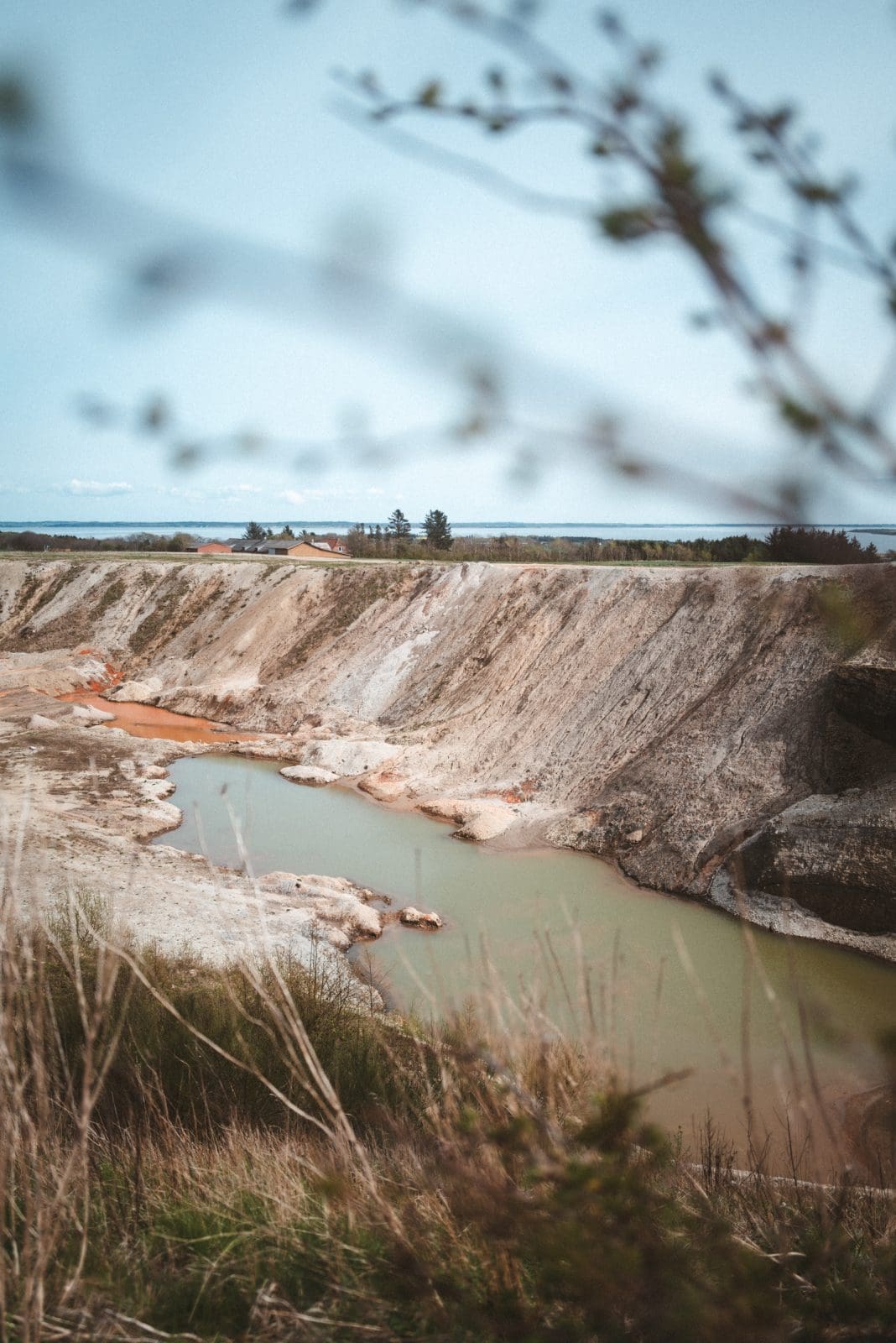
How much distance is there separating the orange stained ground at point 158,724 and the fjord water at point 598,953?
209 inches

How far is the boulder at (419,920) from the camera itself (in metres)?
10.8

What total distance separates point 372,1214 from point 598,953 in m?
6.99

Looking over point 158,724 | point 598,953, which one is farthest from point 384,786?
point 158,724

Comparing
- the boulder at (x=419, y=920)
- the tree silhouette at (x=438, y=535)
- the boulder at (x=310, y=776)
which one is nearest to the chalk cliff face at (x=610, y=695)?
the boulder at (x=310, y=776)

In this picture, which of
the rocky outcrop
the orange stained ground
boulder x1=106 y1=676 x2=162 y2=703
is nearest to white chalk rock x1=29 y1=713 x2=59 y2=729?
the orange stained ground

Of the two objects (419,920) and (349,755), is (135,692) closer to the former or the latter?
(349,755)

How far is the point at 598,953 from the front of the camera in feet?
31.4

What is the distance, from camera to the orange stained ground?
2152 cm

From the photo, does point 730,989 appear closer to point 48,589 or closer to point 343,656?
point 343,656

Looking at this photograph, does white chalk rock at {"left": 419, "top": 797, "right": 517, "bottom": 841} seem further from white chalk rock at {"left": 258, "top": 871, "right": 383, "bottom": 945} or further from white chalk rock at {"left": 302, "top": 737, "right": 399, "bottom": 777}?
white chalk rock at {"left": 258, "top": 871, "right": 383, "bottom": 945}

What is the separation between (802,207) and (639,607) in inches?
721

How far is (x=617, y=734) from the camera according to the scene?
16.1m

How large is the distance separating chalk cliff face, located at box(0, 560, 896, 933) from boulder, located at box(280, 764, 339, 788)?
127cm

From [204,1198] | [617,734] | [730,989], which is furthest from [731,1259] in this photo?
[617,734]
